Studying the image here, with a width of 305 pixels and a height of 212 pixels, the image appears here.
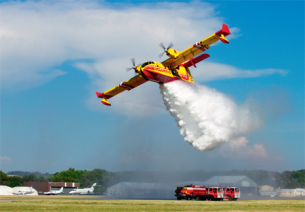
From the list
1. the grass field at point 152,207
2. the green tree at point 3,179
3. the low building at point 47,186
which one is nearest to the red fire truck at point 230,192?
the grass field at point 152,207

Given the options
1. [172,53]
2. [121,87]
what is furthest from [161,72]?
[121,87]

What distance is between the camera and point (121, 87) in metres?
38.2

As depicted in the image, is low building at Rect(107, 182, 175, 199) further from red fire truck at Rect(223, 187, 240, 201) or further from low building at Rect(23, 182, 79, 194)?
low building at Rect(23, 182, 79, 194)

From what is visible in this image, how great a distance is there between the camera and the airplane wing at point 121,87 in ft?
120

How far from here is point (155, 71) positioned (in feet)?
106

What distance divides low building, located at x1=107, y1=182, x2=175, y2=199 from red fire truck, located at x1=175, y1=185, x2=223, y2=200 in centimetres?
902

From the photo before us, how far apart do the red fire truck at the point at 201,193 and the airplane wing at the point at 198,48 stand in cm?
1485

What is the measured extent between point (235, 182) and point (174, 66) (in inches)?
914

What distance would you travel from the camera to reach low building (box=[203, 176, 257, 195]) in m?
47.9

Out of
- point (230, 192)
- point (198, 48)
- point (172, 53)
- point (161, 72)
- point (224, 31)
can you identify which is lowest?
point (230, 192)

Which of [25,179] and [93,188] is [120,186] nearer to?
[93,188]

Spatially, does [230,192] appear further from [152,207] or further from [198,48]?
[198,48]

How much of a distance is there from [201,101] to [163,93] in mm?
4565

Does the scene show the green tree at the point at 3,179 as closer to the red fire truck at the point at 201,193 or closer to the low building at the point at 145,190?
the low building at the point at 145,190
